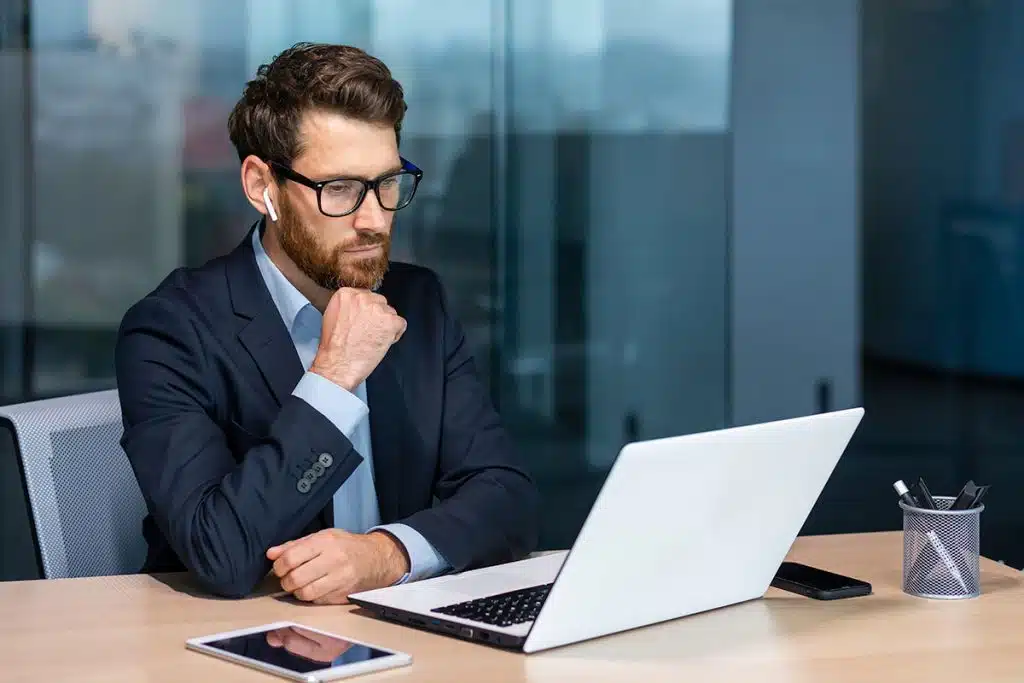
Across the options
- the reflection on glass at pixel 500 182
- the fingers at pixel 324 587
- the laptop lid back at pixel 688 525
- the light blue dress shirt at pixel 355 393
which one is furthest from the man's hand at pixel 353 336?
the reflection on glass at pixel 500 182

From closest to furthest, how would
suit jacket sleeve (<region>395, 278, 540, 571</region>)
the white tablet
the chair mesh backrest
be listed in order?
the white tablet
suit jacket sleeve (<region>395, 278, 540, 571</region>)
the chair mesh backrest

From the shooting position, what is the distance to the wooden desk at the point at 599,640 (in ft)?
5.21

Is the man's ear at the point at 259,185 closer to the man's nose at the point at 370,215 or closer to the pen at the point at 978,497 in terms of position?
the man's nose at the point at 370,215

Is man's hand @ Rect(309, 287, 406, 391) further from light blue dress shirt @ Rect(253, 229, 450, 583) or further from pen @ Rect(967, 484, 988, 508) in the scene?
pen @ Rect(967, 484, 988, 508)

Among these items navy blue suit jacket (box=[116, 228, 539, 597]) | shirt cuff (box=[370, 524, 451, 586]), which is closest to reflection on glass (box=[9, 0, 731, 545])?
navy blue suit jacket (box=[116, 228, 539, 597])

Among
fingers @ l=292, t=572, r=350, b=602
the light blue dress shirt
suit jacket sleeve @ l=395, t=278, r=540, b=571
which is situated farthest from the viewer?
the light blue dress shirt

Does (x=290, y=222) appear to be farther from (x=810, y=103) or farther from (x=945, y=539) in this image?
(x=810, y=103)

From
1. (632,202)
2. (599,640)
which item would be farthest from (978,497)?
(632,202)

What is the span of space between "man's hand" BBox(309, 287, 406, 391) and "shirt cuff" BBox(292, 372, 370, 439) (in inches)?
1.2

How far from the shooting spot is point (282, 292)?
2352 mm

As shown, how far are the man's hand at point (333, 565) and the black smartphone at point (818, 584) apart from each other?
0.52m

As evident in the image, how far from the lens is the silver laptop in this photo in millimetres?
1588

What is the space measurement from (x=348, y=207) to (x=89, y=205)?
10.2 feet

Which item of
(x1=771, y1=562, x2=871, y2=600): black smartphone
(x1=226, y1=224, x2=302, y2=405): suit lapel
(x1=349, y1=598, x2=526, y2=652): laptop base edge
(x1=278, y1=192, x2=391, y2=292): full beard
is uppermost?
(x1=278, y1=192, x2=391, y2=292): full beard
